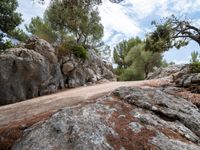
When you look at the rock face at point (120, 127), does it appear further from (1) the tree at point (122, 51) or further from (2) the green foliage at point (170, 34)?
→ (1) the tree at point (122, 51)

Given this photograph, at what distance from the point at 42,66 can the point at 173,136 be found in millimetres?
12341

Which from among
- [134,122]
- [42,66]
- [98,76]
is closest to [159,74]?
[98,76]

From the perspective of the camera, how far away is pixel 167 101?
926 cm

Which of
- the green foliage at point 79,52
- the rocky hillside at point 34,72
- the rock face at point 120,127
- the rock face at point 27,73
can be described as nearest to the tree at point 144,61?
the green foliage at point 79,52

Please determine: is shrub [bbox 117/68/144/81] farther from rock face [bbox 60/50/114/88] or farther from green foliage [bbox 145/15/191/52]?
green foliage [bbox 145/15/191/52]

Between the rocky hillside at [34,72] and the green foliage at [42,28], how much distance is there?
13.3 metres

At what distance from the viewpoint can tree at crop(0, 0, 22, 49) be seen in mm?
14047

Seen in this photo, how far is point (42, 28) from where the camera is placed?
1442 inches

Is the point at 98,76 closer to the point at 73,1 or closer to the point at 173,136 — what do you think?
the point at 73,1

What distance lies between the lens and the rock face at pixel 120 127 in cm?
641

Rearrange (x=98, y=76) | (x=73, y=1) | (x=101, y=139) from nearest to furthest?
(x=101, y=139) < (x=73, y=1) < (x=98, y=76)

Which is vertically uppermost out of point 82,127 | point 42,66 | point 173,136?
point 42,66

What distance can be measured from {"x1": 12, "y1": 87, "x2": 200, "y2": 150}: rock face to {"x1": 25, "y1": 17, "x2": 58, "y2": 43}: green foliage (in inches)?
1063

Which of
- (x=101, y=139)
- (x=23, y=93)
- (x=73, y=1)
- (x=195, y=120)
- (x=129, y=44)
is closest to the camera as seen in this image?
(x=101, y=139)
